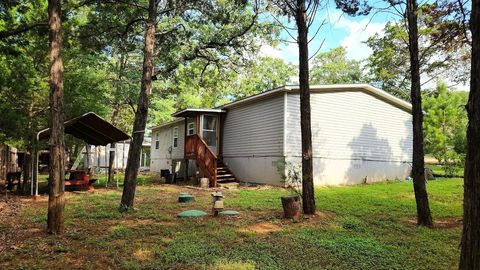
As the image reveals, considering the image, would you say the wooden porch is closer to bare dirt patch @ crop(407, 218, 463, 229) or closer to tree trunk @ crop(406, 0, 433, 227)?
bare dirt patch @ crop(407, 218, 463, 229)

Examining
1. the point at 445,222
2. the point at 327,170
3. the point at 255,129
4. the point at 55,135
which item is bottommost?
the point at 445,222

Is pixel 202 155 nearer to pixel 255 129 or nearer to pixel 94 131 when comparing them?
pixel 255 129

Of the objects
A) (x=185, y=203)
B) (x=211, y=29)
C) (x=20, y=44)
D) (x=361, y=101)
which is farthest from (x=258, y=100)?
(x=20, y=44)

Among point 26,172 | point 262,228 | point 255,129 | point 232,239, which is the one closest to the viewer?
point 232,239

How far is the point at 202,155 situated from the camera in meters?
16.6

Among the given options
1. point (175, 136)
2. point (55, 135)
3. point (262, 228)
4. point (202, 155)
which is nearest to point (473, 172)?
point (262, 228)

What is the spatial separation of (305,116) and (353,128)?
29.7ft

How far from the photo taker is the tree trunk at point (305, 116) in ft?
26.7

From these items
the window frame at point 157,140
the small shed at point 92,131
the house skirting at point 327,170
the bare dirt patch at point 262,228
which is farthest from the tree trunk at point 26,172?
the window frame at point 157,140

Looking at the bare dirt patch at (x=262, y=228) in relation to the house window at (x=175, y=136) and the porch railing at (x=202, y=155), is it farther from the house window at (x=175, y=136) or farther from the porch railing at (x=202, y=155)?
the house window at (x=175, y=136)

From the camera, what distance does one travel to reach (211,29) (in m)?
14.2

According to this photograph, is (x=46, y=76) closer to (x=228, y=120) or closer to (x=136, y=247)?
(x=228, y=120)

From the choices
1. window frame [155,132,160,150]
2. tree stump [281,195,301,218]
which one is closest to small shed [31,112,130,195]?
tree stump [281,195,301,218]

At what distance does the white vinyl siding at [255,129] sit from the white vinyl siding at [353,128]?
543mm
